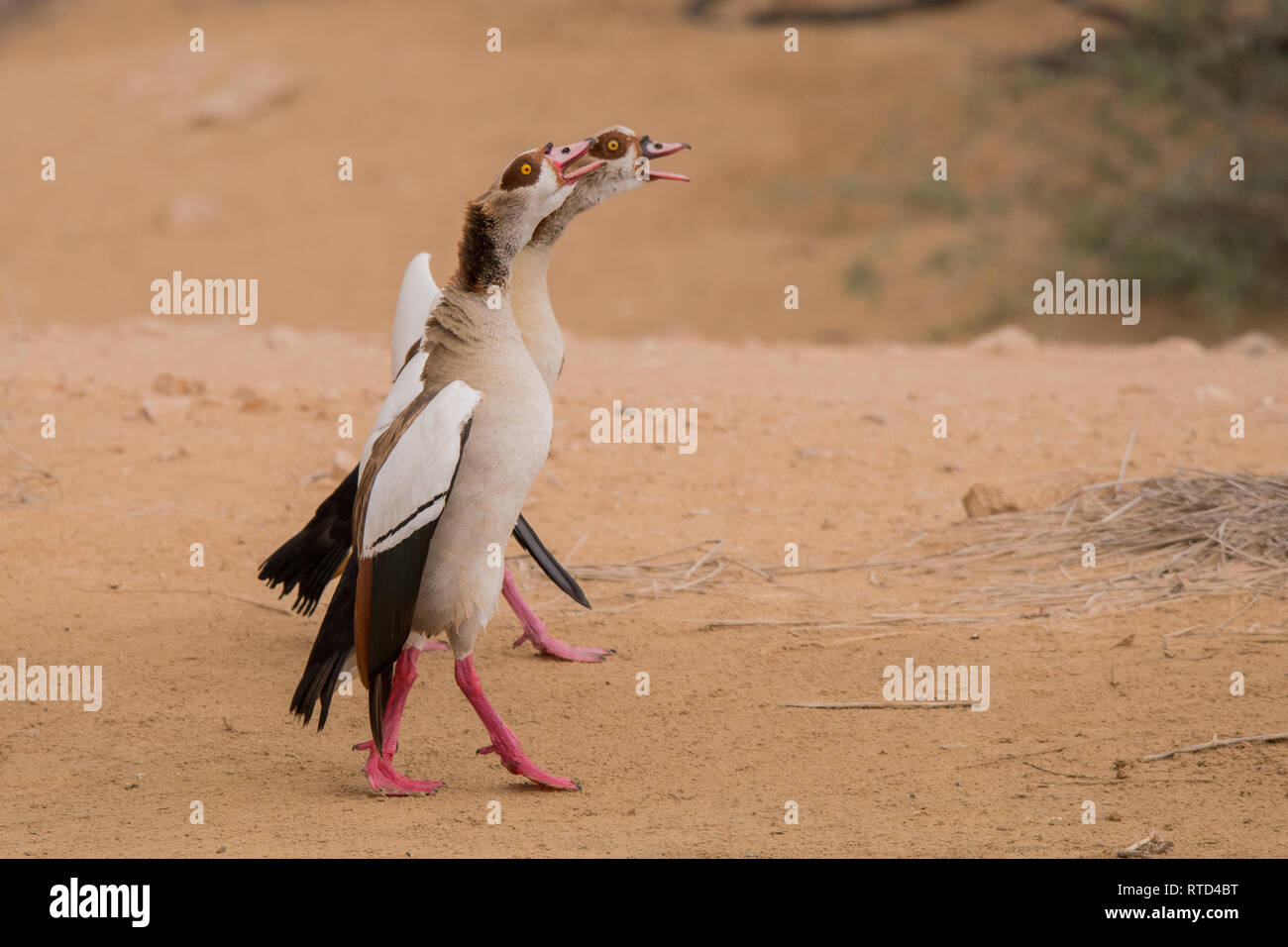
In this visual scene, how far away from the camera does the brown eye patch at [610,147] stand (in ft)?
16.6

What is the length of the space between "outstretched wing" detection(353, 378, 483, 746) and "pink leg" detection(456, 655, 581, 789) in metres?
0.20

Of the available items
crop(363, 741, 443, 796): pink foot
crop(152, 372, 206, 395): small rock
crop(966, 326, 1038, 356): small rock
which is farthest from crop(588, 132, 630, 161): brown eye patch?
crop(966, 326, 1038, 356): small rock

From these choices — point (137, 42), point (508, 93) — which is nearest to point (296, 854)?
point (508, 93)

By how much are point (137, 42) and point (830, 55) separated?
1045cm

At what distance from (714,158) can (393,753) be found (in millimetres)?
12609

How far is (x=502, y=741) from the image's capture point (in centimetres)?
396

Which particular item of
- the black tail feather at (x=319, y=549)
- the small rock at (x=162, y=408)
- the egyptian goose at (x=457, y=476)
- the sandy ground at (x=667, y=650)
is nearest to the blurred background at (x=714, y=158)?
the sandy ground at (x=667, y=650)

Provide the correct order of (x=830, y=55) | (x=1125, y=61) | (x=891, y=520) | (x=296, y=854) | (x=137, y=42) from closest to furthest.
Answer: (x=296, y=854) → (x=891, y=520) → (x=1125, y=61) → (x=830, y=55) → (x=137, y=42)

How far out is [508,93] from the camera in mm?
17641

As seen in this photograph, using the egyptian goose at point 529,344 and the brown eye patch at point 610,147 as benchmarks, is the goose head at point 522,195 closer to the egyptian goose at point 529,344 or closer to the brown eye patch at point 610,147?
the egyptian goose at point 529,344

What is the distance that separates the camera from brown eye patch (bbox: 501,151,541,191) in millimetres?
4008

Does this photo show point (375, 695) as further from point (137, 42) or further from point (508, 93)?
point (137, 42)

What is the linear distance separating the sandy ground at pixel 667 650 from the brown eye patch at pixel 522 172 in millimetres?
1628

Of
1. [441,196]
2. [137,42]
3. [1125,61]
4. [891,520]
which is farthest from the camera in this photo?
[137,42]
